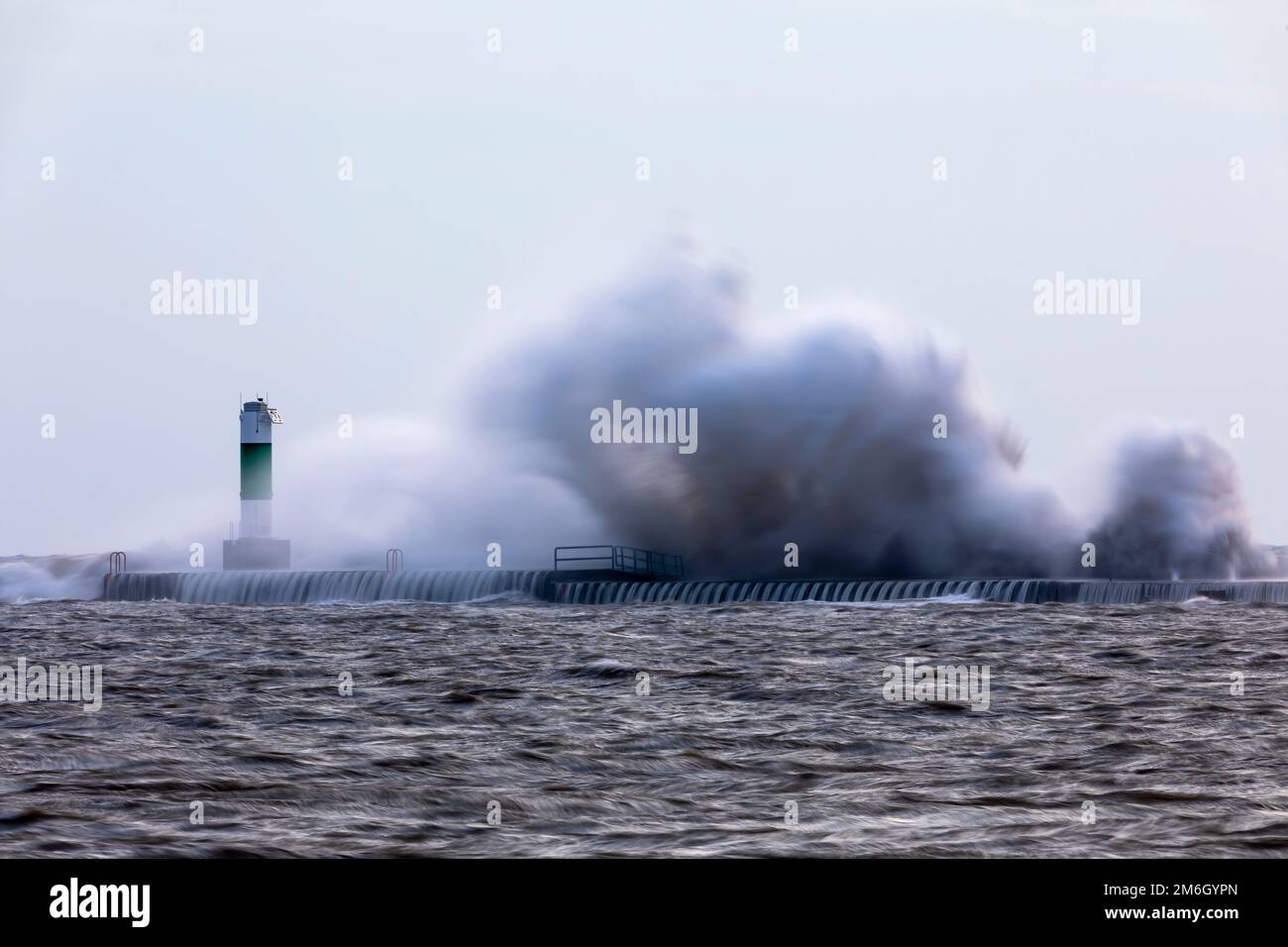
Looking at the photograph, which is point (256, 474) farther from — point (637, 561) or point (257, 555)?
point (637, 561)

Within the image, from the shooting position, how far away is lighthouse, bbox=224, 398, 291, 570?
47.8 meters

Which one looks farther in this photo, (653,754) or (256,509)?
(256,509)

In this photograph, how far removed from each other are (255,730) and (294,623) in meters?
18.0

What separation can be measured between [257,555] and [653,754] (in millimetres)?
38423

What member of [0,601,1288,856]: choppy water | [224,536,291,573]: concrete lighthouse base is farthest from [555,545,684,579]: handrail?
[0,601,1288,856]: choppy water

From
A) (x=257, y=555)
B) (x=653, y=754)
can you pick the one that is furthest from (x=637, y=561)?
(x=653, y=754)

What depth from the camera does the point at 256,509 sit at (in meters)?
48.0

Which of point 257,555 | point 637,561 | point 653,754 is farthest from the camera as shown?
point 257,555

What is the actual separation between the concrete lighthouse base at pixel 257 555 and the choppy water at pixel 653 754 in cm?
2524

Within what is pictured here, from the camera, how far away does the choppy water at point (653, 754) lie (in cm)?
831

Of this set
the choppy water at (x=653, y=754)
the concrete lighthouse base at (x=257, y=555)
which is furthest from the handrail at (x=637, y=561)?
the choppy water at (x=653, y=754)

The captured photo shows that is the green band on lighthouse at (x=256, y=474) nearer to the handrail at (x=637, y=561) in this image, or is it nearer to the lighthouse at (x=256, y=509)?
the lighthouse at (x=256, y=509)

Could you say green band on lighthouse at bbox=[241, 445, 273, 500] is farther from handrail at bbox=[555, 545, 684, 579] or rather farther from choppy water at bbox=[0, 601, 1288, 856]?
choppy water at bbox=[0, 601, 1288, 856]
